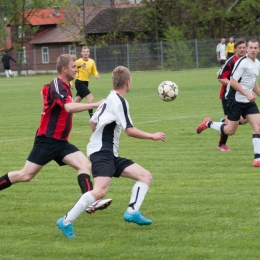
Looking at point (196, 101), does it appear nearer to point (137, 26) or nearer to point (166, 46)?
point (166, 46)

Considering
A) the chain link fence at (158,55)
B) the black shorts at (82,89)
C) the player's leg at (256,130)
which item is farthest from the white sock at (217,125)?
the chain link fence at (158,55)

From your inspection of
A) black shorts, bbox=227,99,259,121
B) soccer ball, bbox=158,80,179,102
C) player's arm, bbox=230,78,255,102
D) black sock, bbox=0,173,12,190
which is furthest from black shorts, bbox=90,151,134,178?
black shorts, bbox=227,99,259,121

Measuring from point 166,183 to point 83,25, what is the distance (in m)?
49.2

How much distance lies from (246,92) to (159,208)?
127 inches

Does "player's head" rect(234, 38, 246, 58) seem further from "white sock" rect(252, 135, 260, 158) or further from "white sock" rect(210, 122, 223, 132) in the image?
"white sock" rect(252, 135, 260, 158)

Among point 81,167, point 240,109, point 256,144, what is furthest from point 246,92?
point 81,167

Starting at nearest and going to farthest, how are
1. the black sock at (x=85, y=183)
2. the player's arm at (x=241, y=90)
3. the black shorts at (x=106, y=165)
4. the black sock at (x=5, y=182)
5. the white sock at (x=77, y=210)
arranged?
the white sock at (x=77, y=210)
the black shorts at (x=106, y=165)
the black sock at (x=85, y=183)
the black sock at (x=5, y=182)
the player's arm at (x=241, y=90)

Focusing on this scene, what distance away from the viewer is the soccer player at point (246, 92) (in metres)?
10.0

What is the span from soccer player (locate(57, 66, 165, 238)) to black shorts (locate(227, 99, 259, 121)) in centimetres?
420

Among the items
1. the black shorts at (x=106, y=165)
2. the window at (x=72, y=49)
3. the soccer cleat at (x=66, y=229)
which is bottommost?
the soccer cleat at (x=66, y=229)

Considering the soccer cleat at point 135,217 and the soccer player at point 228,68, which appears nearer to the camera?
the soccer cleat at point 135,217

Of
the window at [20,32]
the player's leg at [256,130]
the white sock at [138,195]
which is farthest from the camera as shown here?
the window at [20,32]

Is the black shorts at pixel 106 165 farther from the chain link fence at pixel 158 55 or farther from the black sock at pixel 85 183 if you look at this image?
the chain link fence at pixel 158 55

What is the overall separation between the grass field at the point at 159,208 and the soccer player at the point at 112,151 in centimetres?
21
